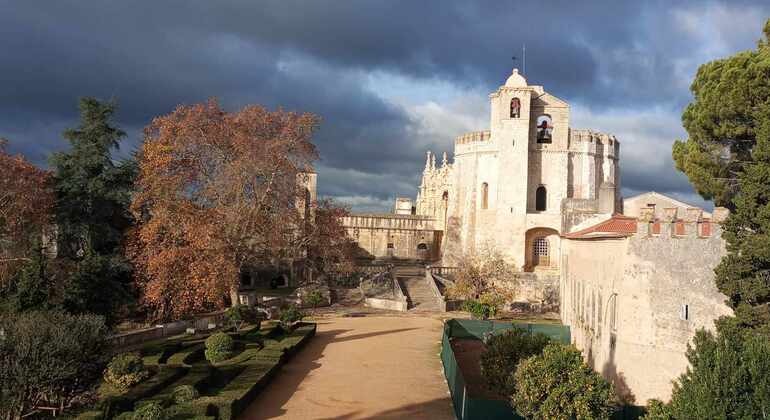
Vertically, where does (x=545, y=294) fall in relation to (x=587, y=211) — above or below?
below

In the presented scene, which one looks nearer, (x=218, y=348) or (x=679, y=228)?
(x=679, y=228)

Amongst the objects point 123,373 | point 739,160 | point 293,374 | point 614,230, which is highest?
point 739,160

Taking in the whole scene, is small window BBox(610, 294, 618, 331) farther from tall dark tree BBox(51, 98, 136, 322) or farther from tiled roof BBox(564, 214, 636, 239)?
tall dark tree BBox(51, 98, 136, 322)

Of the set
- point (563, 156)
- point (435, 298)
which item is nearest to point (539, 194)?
point (563, 156)

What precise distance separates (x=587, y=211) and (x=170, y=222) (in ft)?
82.5

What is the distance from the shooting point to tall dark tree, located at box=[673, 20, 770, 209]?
13.9 meters

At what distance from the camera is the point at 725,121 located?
14961 mm

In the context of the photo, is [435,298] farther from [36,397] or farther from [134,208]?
[36,397]

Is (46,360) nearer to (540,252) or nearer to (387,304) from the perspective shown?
(387,304)

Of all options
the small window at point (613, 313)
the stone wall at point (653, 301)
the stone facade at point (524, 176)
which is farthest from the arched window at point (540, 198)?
the small window at point (613, 313)

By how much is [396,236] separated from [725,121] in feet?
125

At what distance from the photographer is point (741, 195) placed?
45.2 feet

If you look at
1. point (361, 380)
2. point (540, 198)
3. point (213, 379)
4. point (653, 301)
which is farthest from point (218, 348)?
point (540, 198)

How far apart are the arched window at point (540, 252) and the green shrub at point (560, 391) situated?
28389 millimetres
